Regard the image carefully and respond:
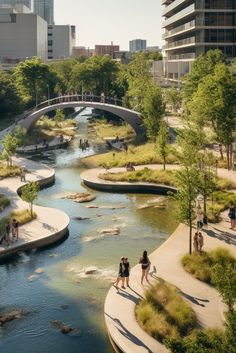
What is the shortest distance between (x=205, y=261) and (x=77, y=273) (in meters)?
6.75

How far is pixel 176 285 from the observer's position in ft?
78.7

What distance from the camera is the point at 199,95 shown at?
168ft

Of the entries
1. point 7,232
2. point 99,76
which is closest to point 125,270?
point 7,232

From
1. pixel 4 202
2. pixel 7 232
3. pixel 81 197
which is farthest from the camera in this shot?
pixel 81 197

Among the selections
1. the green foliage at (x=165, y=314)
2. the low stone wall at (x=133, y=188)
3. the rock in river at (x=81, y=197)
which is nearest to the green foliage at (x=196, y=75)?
the low stone wall at (x=133, y=188)

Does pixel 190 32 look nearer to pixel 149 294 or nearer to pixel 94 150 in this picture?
pixel 94 150

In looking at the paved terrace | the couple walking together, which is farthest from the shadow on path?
the couple walking together

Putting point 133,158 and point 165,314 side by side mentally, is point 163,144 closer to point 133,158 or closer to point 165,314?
point 133,158

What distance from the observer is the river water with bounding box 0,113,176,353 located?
69.3 ft

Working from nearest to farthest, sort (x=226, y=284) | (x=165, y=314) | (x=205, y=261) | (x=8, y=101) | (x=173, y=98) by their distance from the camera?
1. (x=226, y=284)
2. (x=165, y=314)
3. (x=205, y=261)
4. (x=173, y=98)
5. (x=8, y=101)

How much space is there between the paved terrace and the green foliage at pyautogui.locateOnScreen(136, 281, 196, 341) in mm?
334

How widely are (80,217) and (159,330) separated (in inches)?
772

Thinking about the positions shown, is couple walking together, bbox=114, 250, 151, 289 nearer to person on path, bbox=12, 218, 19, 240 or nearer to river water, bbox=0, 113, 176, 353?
river water, bbox=0, 113, 176, 353

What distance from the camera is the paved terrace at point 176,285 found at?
19391 mm
